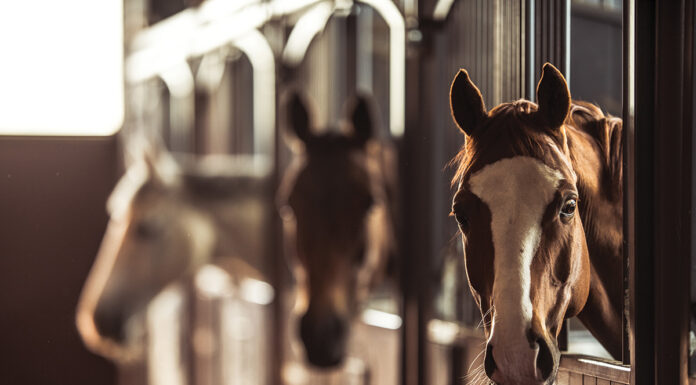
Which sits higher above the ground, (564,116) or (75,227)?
(564,116)

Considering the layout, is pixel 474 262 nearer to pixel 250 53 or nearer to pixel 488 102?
pixel 488 102

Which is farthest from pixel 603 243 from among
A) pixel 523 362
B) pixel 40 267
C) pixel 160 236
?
pixel 160 236

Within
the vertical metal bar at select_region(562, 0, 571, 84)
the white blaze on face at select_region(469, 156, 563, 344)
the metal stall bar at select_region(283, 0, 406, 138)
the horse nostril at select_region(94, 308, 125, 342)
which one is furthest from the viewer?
the horse nostril at select_region(94, 308, 125, 342)

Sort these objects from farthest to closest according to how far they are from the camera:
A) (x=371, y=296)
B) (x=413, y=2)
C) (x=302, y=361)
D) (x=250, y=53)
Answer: (x=250, y=53), (x=302, y=361), (x=371, y=296), (x=413, y=2)

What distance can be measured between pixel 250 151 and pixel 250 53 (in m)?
0.21

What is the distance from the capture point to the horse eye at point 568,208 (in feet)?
1.79

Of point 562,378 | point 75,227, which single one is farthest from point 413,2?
point 75,227

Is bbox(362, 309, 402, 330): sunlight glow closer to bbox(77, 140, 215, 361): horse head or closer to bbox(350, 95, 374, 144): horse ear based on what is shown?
bbox(350, 95, 374, 144): horse ear

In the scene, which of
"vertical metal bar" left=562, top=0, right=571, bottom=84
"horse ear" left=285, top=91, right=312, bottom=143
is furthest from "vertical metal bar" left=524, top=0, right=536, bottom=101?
"horse ear" left=285, top=91, right=312, bottom=143

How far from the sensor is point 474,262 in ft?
1.83

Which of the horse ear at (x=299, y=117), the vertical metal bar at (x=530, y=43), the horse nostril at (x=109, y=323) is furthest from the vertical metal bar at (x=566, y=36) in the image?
the horse nostril at (x=109, y=323)

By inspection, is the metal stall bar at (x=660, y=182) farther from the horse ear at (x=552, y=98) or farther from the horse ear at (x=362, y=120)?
the horse ear at (x=362, y=120)

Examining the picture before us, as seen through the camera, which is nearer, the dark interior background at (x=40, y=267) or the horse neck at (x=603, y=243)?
the horse neck at (x=603, y=243)

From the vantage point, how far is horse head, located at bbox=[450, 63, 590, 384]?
52cm
